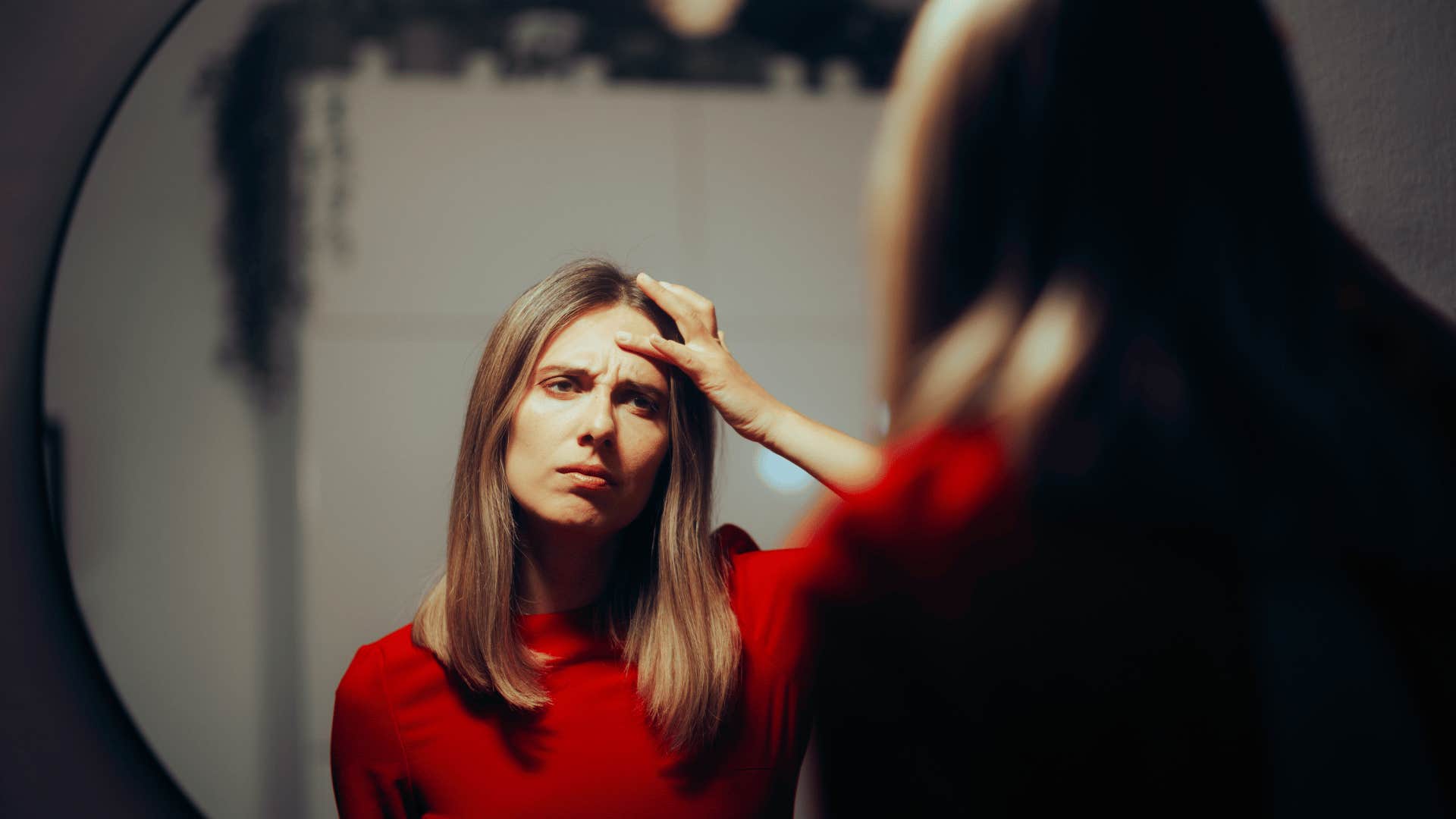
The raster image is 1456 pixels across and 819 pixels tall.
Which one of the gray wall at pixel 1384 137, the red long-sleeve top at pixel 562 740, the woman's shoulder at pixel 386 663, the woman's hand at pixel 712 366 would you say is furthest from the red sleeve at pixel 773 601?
the gray wall at pixel 1384 137

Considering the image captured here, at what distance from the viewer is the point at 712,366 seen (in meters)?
0.85

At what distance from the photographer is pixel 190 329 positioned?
34.8 inches

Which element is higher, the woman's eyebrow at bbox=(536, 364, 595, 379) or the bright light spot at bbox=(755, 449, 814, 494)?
the woman's eyebrow at bbox=(536, 364, 595, 379)

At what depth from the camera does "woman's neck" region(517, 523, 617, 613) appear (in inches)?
33.0

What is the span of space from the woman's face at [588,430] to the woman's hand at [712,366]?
0.03 m

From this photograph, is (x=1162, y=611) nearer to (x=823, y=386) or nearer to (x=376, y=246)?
(x=823, y=386)

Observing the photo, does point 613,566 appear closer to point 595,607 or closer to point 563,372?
point 595,607

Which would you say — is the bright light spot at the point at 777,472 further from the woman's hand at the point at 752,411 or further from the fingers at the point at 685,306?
the fingers at the point at 685,306

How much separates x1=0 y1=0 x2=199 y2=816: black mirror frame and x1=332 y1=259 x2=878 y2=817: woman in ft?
0.97

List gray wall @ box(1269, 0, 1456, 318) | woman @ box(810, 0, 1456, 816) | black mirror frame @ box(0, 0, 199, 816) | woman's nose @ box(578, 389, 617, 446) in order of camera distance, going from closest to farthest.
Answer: woman @ box(810, 0, 1456, 816)
woman's nose @ box(578, 389, 617, 446)
black mirror frame @ box(0, 0, 199, 816)
gray wall @ box(1269, 0, 1456, 318)

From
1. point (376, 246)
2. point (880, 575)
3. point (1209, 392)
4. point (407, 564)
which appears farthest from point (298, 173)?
point (1209, 392)

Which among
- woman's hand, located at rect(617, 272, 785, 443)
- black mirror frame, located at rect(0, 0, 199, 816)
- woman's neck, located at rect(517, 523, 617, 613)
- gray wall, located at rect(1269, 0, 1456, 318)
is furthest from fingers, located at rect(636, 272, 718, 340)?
gray wall, located at rect(1269, 0, 1456, 318)

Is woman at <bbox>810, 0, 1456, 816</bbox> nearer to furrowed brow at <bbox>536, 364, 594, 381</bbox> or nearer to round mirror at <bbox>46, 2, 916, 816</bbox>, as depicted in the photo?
round mirror at <bbox>46, 2, 916, 816</bbox>

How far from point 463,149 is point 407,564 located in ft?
1.31
